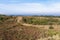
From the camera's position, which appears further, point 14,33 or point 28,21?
point 28,21

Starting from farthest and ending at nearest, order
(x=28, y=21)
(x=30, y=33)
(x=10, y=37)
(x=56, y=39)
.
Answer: (x=28, y=21) → (x=30, y=33) → (x=10, y=37) → (x=56, y=39)

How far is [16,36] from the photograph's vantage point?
18.8 metres

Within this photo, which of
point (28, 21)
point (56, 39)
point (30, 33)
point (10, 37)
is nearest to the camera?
point (56, 39)

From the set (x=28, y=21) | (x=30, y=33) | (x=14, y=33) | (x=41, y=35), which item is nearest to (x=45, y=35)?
(x=41, y=35)

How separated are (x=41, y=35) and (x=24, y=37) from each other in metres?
1.72

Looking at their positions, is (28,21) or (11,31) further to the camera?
(28,21)

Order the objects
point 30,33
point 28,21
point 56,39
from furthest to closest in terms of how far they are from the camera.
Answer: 1. point 28,21
2. point 30,33
3. point 56,39

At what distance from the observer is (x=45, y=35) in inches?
746

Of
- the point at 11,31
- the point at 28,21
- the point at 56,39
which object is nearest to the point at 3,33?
the point at 11,31

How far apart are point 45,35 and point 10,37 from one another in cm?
340

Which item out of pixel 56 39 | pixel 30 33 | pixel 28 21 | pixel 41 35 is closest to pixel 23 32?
pixel 30 33

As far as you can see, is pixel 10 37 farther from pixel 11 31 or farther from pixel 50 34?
pixel 50 34

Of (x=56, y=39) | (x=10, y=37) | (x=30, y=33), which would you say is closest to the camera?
(x=56, y=39)

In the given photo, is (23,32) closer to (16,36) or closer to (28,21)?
A: (16,36)
